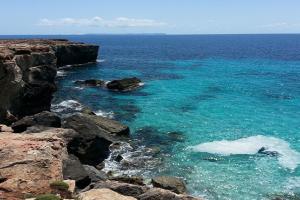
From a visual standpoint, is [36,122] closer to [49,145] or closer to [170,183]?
[170,183]

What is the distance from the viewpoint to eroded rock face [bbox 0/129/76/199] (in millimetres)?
17828

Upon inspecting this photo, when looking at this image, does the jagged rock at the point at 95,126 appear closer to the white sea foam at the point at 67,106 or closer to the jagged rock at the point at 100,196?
the white sea foam at the point at 67,106

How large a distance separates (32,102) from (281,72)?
71.4 metres

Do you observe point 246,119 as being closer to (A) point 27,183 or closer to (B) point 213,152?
(B) point 213,152

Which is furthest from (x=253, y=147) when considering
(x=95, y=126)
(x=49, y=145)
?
(x=49, y=145)

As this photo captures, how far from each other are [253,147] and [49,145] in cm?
2845

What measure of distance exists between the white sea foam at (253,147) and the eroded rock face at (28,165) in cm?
2478

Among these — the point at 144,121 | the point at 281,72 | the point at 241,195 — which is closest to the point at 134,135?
the point at 144,121

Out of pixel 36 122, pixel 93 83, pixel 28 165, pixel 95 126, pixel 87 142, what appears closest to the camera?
pixel 28 165

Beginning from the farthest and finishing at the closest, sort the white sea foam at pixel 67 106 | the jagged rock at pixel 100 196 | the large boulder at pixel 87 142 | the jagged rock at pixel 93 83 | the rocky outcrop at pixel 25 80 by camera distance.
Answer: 1. the jagged rock at pixel 93 83
2. the white sea foam at pixel 67 106
3. the rocky outcrop at pixel 25 80
4. the large boulder at pixel 87 142
5. the jagged rock at pixel 100 196

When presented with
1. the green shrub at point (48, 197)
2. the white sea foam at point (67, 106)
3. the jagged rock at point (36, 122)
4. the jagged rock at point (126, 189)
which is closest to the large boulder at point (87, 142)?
the jagged rock at point (36, 122)

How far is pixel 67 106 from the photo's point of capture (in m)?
62.7

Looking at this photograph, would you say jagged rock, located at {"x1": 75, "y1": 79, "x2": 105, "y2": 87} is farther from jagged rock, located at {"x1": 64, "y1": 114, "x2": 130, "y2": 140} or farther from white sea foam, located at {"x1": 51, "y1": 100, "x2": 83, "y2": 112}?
jagged rock, located at {"x1": 64, "y1": 114, "x2": 130, "y2": 140}

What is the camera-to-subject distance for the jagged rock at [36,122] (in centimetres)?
3791
